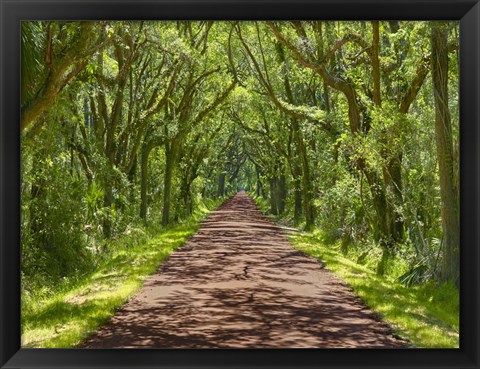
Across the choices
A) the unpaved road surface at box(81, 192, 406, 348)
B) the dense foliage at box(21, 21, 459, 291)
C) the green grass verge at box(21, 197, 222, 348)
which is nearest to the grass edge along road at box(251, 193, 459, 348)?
the unpaved road surface at box(81, 192, 406, 348)

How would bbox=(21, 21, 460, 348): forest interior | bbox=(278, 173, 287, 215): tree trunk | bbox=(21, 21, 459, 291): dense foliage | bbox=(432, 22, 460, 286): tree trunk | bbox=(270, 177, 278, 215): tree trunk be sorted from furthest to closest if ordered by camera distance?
1. bbox=(270, 177, 278, 215): tree trunk
2. bbox=(278, 173, 287, 215): tree trunk
3. bbox=(21, 21, 459, 291): dense foliage
4. bbox=(432, 22, 460, 286): tree trunk
5. bbox=(21, 21, 460, 348): forest interior

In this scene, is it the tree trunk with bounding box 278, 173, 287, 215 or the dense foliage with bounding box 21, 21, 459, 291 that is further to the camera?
the tree trunk with bounding box 278, 173, 287, 215

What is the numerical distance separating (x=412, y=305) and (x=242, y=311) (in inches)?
96.5

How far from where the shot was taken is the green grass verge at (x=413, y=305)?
746 centimetres

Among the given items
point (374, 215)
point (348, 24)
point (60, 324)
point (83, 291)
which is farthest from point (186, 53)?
point (60, 324)

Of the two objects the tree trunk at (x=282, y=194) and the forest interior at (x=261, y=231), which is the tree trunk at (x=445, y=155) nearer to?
the forest interior at (x=261, y=231)

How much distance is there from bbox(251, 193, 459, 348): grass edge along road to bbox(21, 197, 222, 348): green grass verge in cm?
366

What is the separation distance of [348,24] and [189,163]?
18.5 meters

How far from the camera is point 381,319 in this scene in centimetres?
846

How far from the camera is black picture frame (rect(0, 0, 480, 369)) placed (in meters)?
6.16

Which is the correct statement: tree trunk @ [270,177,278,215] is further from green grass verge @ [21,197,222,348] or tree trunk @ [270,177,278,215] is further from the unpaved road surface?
the unpaved road surface
